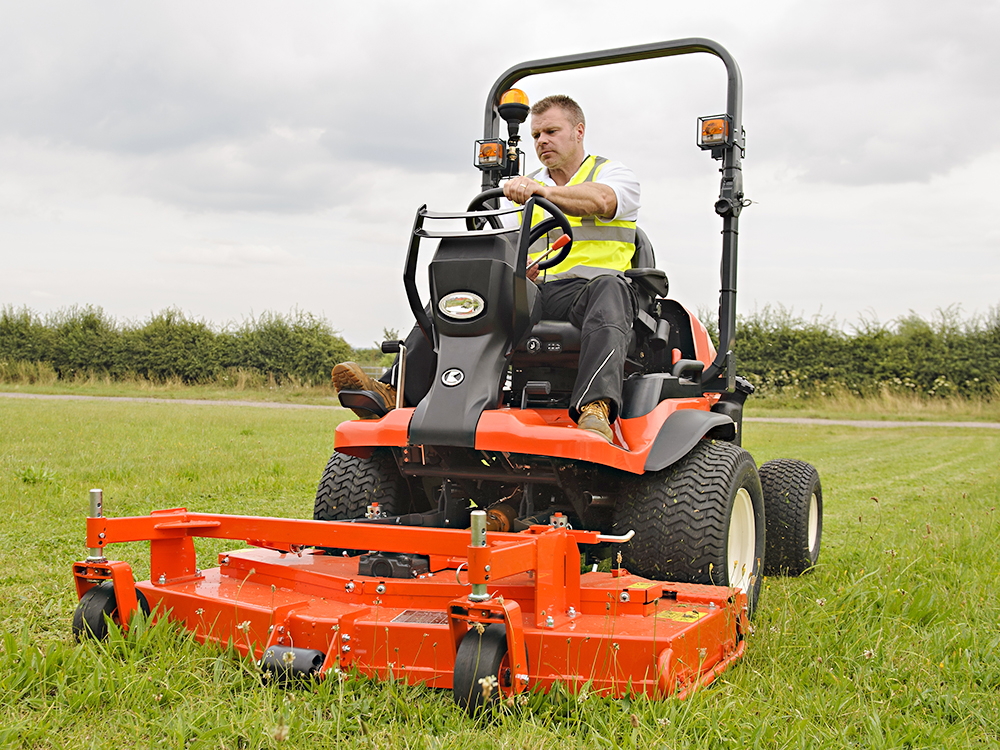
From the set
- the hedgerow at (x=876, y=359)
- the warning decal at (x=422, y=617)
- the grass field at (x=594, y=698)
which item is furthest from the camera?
the hedgerow at (x=876, y=359)

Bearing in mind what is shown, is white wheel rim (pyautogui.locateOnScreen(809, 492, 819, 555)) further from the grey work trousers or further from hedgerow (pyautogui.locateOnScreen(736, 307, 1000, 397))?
hedgerow (pyautogui.locateOnScreen(736, 307, 1000, 397))

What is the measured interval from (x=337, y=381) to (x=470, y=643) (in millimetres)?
1622

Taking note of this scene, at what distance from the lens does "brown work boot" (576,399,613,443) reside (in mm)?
3053

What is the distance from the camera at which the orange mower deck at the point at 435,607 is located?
7.54ft

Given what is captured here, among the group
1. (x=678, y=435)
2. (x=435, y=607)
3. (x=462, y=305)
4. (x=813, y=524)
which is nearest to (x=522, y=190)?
(x=462, y=305)

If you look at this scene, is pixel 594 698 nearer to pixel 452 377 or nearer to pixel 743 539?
pixel 452 377

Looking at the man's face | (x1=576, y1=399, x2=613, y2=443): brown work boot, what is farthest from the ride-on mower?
the man's face

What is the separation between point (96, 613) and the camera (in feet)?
8.87

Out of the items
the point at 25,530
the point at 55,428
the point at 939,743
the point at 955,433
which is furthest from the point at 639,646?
the point at 955,433

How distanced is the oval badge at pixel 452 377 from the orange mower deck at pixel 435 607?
623 millimetres

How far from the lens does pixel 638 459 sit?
313 centimetres

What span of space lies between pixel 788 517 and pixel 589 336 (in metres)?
1.74

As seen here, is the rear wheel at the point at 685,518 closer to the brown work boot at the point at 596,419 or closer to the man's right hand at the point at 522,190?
the brown work boot at the point at 596,419

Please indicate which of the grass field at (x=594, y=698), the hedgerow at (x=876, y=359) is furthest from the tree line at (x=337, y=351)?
the grass field at (x=594, y=698)
